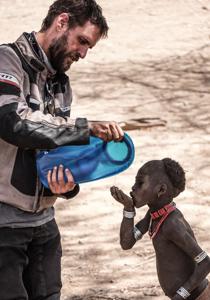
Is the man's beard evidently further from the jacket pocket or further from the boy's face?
the boy's face

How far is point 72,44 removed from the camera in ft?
9.48

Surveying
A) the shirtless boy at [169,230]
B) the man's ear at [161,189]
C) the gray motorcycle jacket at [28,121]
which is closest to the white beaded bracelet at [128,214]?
the shirtless boy at [169,230]

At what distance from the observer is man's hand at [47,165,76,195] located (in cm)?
275

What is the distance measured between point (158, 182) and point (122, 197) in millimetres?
172

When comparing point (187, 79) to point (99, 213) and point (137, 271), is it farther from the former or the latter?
point (137, 271)

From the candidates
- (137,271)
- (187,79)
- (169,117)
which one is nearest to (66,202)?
(137,271)

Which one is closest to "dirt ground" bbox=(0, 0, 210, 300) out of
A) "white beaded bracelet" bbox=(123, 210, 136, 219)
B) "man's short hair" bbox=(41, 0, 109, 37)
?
"white beaded bracelet" bbox=(123, 210, 136, 219)

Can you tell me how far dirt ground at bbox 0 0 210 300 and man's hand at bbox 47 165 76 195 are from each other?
164cm

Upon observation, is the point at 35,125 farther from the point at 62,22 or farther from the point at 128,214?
the point at 128,214

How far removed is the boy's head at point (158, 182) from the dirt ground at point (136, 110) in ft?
3.46

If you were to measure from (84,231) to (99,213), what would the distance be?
339 mm

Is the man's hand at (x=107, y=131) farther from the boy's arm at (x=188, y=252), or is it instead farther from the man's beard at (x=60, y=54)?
the boy's arm at (x=188, y=252)

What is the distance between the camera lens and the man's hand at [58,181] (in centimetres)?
275

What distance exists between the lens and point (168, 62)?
10055mm
